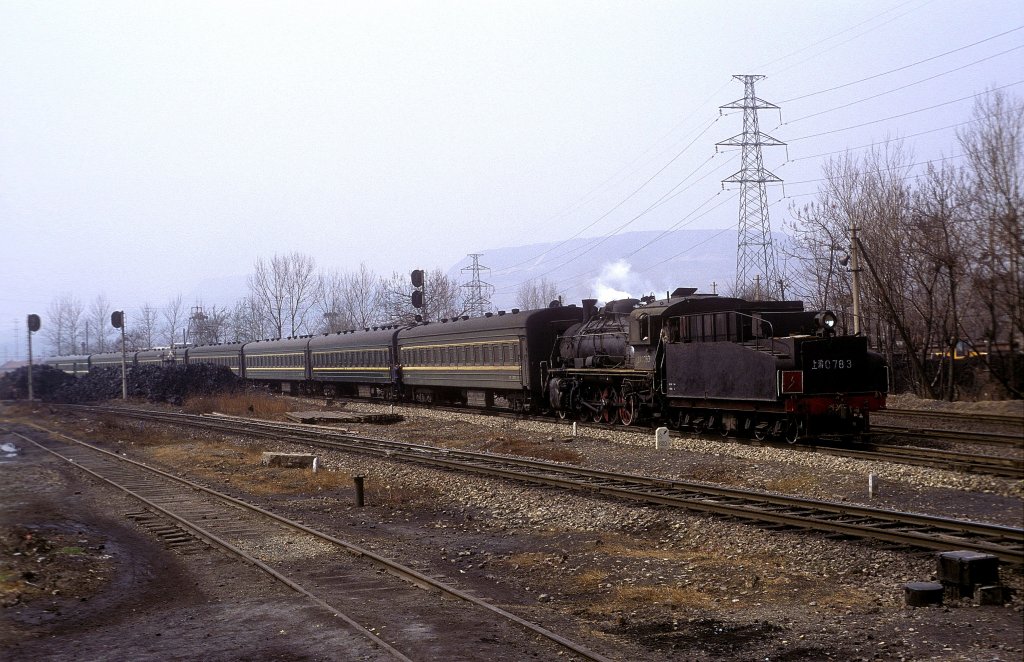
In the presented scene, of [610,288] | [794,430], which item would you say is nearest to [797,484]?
[794,430]

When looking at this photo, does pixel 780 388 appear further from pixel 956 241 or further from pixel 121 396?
pixel 121 396

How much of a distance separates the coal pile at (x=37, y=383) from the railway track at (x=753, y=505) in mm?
48088

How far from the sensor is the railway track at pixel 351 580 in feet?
26.0

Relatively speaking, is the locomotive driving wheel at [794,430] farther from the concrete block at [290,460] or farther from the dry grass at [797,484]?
the concrete block at [290,460]

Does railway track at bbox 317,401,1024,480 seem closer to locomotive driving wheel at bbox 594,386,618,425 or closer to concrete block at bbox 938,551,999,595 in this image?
locomotive driving wheel at bbox 594,386,618,425

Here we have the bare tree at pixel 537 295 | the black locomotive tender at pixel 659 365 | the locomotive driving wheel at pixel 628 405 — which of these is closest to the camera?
the black locomotive tender at pixel 659 365

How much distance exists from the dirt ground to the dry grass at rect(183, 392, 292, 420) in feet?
70.1

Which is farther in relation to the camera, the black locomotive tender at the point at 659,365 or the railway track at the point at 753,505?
the black locomotive tender at the point at 659,365

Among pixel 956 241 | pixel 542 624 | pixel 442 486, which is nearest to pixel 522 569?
pixel 542 624

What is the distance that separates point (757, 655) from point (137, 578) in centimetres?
775

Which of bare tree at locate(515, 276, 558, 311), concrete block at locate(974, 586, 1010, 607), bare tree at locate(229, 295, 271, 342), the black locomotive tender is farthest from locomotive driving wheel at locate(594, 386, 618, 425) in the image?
bare tree at locate(229, 295, 271, 342)

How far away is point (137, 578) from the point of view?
36.7 feet

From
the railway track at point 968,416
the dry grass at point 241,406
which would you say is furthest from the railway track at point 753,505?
the dry grass at point 241,406

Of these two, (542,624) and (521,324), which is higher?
(521,324)
